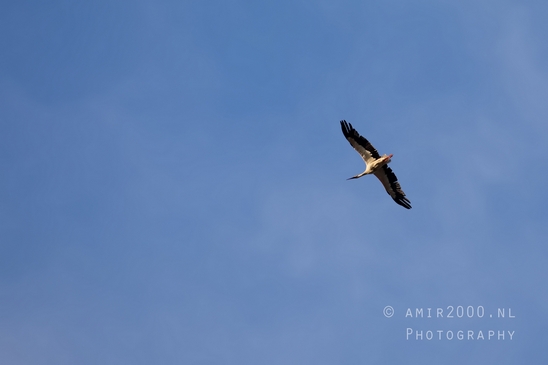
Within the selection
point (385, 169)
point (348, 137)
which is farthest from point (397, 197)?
point (348, 137)

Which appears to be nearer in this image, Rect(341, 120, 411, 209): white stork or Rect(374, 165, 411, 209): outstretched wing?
Rect(341, 120, 411, 209): white stork

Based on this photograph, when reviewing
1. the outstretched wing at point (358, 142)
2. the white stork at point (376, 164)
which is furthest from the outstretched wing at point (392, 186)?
the outstretched wing at point (358, 142)

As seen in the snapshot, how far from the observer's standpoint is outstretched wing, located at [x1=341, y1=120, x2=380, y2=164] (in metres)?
54.8

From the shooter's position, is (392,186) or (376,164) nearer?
(376,164)

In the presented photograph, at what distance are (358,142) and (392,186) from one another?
5938 mm


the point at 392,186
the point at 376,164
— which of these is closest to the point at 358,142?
the point at 376,164

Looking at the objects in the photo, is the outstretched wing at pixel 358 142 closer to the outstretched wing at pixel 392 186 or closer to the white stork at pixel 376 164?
the white stork at pixel 376 164

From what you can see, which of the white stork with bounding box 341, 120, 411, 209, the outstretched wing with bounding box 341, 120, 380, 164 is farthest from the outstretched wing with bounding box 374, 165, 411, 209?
the outstretched wing with bounding box 341, 120, 380, 164

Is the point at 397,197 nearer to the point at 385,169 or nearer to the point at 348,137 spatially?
the point at 385,169

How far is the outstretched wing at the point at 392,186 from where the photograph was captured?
57.6 metres

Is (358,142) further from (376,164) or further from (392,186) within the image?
(392,186)

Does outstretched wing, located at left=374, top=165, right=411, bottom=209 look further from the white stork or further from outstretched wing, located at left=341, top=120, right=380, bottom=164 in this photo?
outstretched wing, located at left=341, top=120, right=380, bottom=164

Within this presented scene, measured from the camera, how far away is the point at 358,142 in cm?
5516

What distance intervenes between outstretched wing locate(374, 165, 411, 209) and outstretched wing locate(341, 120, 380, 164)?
8.19 ft
